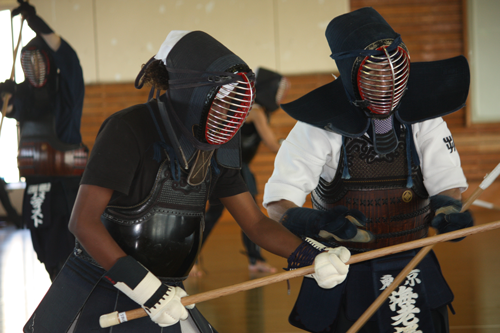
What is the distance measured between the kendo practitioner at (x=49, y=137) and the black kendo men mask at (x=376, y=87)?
1.68 meters

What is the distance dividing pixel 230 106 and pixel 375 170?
0.61 m

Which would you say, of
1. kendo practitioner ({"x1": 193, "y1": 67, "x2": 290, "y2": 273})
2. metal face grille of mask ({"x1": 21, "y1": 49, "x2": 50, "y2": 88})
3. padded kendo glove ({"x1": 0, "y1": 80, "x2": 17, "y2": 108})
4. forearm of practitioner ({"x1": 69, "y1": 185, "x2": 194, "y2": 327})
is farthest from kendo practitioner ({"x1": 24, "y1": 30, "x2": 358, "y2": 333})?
kendo practitioner ({"x1": 193, "y1": 67, "x2": 290, "y2": 273})

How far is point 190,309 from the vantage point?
4.53 ft

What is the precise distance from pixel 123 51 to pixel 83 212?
19.5 ft

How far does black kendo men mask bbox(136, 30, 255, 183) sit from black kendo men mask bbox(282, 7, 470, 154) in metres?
0.38

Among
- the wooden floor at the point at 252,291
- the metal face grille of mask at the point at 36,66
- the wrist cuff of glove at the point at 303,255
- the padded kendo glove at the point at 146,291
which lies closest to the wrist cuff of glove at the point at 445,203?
the wrist cuff of glove at the point at 303,255

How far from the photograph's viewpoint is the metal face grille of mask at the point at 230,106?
129 centimetres

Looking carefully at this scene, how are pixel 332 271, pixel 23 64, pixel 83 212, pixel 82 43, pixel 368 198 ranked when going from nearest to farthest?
pixel 83 212 → pixel 332 271 → pixel 368 198 → pixel 23 64 → pixel 82 43

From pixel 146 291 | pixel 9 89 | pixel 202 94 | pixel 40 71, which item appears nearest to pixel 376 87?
pixel 202 94

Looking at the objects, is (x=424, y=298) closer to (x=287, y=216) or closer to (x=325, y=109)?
(x=287, y=216)

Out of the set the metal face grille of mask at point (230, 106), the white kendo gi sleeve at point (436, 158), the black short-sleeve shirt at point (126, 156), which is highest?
the metal face grille of mask at point (230, 106)

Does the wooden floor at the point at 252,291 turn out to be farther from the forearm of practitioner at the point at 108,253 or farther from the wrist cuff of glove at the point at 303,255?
the forearm of practitioner at the point at 108,253

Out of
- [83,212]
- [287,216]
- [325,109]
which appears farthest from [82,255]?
[325,109]

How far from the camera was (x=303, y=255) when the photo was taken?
142cm
